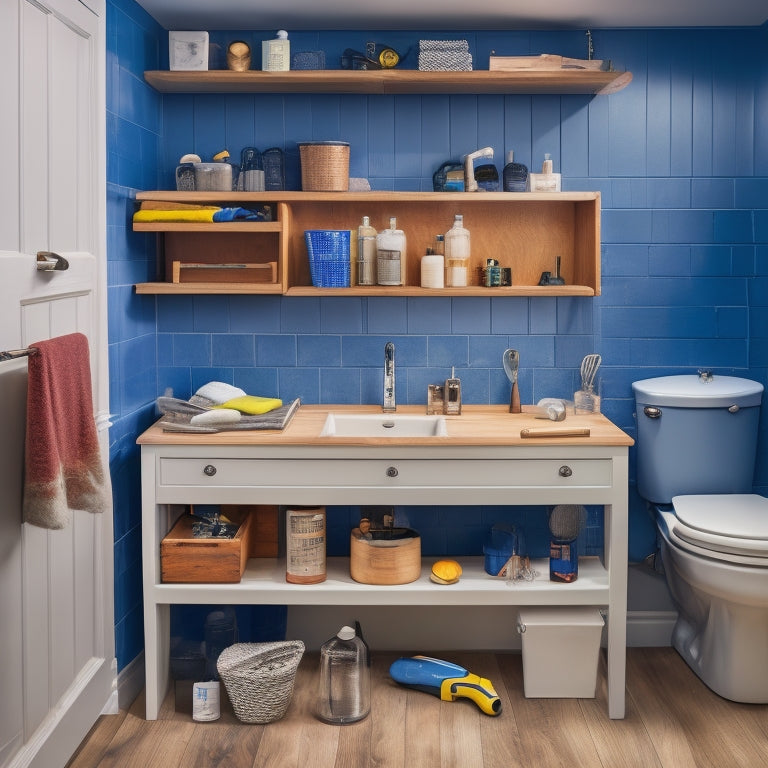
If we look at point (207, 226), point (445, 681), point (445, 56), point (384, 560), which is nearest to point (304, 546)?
point (384, 560)

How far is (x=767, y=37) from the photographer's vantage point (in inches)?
137

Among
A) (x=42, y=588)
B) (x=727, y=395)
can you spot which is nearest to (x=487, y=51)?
(x=727, y=395)

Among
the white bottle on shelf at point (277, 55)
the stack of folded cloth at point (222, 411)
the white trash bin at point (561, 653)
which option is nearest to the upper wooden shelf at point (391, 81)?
the white bottle on shelf at point (277, 55)

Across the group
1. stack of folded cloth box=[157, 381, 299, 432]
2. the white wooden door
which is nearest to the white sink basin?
stack of folded cloth box=[157, 381, 299, 432]

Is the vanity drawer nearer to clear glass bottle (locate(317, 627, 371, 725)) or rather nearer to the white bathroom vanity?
the white bathroom vanity

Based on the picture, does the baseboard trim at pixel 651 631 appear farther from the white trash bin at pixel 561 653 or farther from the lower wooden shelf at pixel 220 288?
the lower wooden shelf at pixel 220 288

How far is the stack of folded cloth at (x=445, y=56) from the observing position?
332 cm

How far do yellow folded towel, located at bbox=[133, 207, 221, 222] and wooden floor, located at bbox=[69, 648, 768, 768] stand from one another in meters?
1.57

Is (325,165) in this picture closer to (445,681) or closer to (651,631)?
(445,681)

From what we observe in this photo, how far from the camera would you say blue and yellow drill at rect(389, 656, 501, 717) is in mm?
3102

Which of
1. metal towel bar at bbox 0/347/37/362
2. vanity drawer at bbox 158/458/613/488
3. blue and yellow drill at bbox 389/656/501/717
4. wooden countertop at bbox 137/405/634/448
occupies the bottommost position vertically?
→ blue and yellow drill at bbox 389/656/501/717

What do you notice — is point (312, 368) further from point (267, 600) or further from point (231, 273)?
point (267, 600)

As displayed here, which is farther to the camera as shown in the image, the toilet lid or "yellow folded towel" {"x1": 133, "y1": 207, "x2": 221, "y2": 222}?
"yellow folded towel" {"x1": 133, "y1": 207, "x2": 221, "y2": 222}

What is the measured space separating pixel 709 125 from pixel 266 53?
159 centimetres
